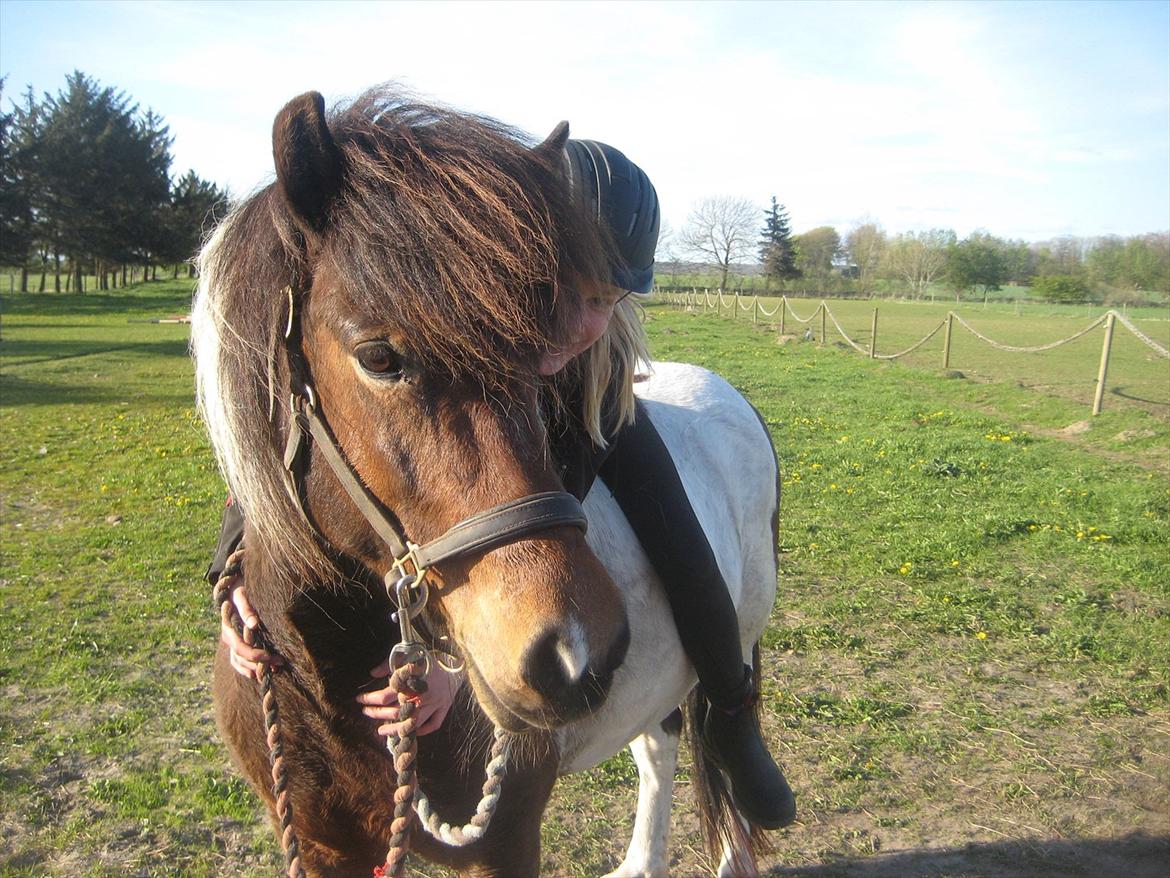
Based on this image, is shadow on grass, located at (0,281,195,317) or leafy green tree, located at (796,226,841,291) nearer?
shadow on grass, located at (0,281,195,317)

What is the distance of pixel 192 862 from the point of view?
3.13 meters

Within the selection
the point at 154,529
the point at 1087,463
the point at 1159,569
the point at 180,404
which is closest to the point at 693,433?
the point at 1159,569

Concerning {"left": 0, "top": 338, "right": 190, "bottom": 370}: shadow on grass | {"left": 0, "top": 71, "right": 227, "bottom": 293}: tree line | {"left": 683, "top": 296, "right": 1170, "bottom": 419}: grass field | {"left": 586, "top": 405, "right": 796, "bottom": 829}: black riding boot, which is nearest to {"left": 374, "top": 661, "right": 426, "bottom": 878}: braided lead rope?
{"left": 586, "top": 405, "right": 796, "bottom": 829}: black riding boot

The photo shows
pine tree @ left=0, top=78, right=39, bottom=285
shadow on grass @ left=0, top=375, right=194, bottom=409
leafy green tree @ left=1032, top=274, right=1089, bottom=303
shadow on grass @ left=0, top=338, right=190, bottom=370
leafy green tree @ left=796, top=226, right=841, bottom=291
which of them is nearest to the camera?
shadow on grass @ left=0, top=375, right=194, bottom=409

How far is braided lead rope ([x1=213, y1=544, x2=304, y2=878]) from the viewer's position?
183 centimetres

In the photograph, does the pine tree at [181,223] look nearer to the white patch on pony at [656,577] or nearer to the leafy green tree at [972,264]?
the white patch on pony at [656,577]

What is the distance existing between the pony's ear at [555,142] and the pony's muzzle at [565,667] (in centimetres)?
102

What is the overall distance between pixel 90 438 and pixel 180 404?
306 cm

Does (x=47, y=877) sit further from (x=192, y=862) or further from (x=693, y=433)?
(x=693, y=433)

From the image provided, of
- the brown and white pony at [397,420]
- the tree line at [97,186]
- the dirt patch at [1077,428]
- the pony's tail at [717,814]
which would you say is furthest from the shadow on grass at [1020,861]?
the tree line at [97,186]

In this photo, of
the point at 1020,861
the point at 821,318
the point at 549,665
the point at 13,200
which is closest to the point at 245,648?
the point at 549,665

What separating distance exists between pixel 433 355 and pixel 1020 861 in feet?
11.4

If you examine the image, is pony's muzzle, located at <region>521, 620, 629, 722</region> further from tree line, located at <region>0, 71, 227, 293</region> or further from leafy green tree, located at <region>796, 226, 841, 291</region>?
leafy green tree, located at <region>796, 226, 841, 291</region>

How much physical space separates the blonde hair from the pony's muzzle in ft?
1.91
